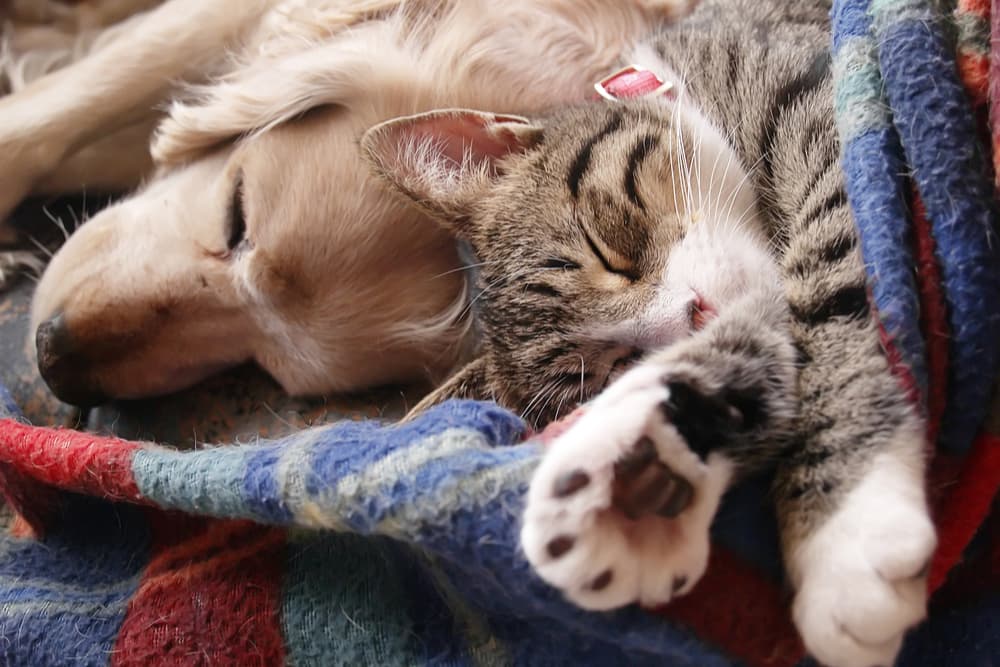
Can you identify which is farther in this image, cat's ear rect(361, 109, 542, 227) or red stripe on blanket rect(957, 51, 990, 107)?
cat's ear rect(361, 109, 542, 227)

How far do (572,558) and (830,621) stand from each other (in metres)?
0.20

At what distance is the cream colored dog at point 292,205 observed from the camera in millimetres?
1228

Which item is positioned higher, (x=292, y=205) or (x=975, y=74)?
(x=975, y=74)

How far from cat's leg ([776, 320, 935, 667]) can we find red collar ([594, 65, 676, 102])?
554mm

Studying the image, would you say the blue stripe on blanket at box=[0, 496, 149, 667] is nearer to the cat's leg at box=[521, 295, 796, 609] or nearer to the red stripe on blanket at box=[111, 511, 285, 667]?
the red stripe on blanket at box=[111, 511, 285, 667]

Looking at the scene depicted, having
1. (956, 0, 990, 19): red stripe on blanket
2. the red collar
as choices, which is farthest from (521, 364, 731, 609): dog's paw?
the red collar

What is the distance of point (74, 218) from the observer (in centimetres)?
160

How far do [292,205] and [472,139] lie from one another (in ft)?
0.91

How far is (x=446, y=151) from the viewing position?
1214mm

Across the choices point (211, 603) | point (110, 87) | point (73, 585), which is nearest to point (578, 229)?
point (211, 603)

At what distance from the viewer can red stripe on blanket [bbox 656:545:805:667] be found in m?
0.68

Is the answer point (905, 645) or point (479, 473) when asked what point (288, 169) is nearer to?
point (479, 473)

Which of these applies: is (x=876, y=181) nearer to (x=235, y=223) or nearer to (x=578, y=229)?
(x=578, y=229)

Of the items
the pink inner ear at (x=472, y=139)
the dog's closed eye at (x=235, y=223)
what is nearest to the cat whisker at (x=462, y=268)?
the pink inner ear at (x=472, y=139)
